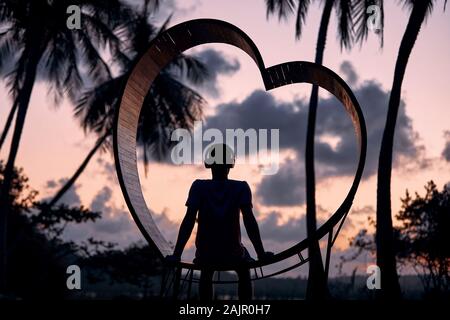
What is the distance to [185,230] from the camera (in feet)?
20.2

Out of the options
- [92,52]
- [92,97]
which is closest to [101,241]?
[92,97]

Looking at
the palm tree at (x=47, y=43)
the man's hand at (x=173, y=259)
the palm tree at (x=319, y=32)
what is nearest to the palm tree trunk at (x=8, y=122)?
the palm tree at (x=47, y=43)

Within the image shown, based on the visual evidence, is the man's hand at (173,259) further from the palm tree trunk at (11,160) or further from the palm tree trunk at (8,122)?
the palm tree trunk at (8,122)

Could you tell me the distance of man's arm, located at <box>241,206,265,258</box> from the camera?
6.04 meters

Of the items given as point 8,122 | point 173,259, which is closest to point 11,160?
point 8,122

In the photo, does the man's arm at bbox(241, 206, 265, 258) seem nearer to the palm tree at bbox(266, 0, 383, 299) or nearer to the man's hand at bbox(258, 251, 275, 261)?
the man's hand at bbox(258, 251, 275, 261)

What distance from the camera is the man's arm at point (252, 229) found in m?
6.04

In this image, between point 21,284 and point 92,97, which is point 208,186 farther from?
point 21,284

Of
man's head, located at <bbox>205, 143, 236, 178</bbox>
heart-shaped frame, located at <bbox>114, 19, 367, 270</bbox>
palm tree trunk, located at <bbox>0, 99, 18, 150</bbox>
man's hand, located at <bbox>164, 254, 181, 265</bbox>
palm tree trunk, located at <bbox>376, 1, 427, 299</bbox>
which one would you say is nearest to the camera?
man's head, located at <bbox>205, 143, 236, 178</bbox>

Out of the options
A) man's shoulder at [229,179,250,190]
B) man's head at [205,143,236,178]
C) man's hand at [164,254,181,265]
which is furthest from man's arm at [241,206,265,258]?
man's hand at [164,254,181,265]

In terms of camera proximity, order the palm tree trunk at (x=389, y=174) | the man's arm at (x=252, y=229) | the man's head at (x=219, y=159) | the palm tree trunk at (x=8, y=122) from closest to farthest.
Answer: the man's head at (x=219, y=159), the man's arm at (x=252, y=229), the palm tree trunk at (x=389, y=174), the palm tree trunk at (x=8, y=122)

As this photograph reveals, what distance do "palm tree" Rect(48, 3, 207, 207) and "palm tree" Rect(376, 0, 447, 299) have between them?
12.3 meters
